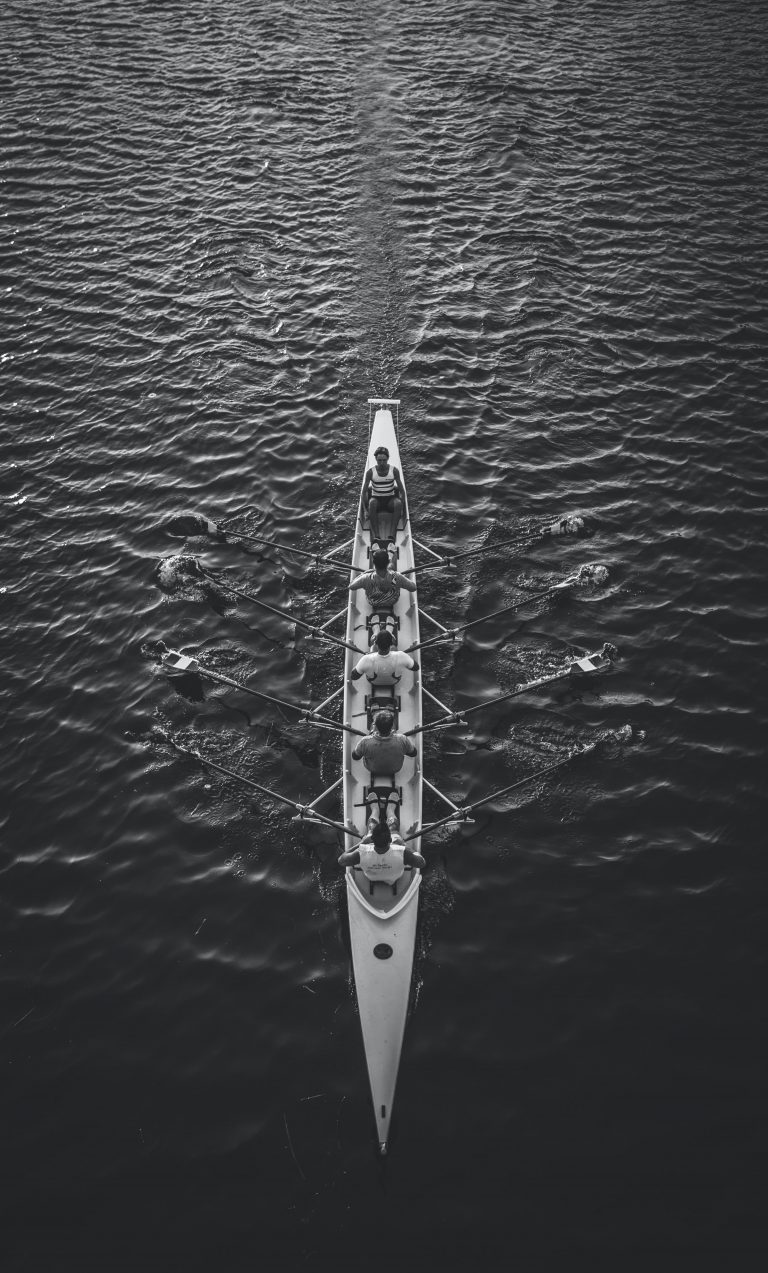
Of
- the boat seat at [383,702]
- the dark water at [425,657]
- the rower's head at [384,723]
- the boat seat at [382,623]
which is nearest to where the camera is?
the dark water at [425,657]

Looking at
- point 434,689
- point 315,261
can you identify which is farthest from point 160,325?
point 434,689

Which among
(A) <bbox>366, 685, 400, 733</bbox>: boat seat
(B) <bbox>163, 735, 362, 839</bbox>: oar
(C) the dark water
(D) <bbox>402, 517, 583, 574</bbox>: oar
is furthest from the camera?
(D) <bbox>402, 517, 583, 574</bbox>: oar

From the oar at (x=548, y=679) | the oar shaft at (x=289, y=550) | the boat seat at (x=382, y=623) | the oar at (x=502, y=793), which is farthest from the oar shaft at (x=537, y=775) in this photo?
the oar shaft at (x=289, y=550)

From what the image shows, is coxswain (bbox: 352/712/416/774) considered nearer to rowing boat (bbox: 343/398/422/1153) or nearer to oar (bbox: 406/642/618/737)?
rowing boat (bbox: 343/398/422/1153)

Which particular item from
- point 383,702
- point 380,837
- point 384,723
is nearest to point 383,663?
point 383,702

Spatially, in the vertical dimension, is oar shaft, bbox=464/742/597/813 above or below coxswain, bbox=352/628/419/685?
below

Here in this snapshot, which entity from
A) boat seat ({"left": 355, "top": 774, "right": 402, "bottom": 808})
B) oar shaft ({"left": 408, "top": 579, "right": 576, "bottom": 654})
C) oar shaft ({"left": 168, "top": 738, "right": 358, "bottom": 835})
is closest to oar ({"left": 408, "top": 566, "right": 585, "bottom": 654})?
oar shaft ({"left": 408, "top": 579, "right": 576, "bottom": 654})

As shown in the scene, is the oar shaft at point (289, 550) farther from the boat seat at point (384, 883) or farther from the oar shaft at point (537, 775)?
the boat seat at point (384, 883)
